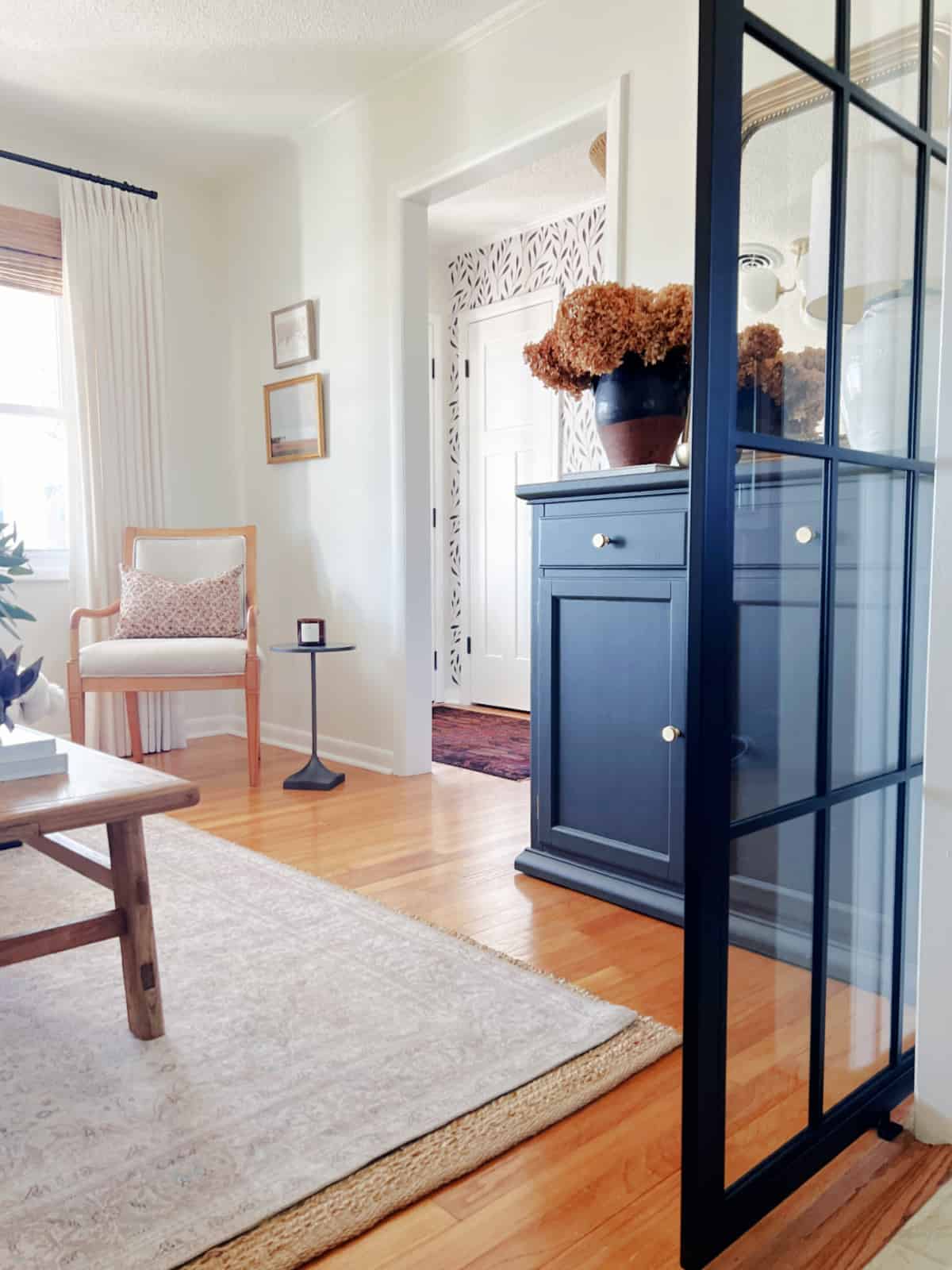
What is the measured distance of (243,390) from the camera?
166 inches

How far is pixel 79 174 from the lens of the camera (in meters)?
3.71

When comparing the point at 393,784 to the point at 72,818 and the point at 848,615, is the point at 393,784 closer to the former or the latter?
the point at 72,818

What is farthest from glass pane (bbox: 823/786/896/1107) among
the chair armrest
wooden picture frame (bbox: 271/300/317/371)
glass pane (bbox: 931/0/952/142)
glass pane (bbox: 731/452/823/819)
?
wooden picture frame (bbox: 271/300/317/371)

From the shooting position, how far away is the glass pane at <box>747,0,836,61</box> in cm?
97

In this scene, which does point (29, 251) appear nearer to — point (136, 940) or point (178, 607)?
point (178, 607)

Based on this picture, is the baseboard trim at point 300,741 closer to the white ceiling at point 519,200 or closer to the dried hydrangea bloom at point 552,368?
the dried hydrangea bloom at point 552,368

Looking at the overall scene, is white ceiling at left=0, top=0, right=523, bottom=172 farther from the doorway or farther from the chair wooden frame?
the chair wooden frame

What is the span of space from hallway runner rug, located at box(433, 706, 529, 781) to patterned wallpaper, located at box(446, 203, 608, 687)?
0.58 metres

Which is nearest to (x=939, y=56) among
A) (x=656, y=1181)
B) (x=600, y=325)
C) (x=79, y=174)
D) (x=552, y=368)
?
(x=600, y=325)

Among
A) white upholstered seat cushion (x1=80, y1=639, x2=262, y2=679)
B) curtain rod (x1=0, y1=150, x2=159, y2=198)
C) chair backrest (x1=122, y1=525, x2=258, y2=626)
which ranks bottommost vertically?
white upholstered seat cushion (x1=80, y1=639, x2=262, y2=679)

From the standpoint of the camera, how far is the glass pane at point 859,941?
1167 mm

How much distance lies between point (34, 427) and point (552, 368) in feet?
8.48

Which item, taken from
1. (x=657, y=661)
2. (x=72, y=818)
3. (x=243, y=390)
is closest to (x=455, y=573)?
(x=243, y=390)

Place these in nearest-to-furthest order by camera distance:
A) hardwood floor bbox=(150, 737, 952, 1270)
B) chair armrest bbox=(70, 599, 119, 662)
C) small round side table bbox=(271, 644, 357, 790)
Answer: hardwood floor bbox=(150, 737, 952, 1270) < small round side table bbox=(271, 644, 357, 790) < chair armrest bbox=(70, 599, 119, 662)
